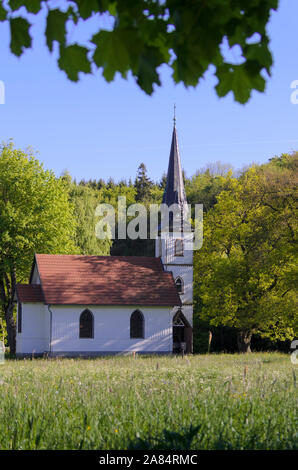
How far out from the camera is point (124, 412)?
8.39 m

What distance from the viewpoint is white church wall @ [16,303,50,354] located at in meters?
39.3

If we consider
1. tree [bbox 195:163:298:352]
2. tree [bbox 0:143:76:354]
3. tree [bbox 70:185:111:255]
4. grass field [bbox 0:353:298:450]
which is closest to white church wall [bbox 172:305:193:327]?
tree [bbox 195:163:298:352]

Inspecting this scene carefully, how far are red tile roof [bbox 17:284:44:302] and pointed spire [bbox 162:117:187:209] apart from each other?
1257 cm

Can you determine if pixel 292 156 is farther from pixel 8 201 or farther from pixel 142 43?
pixel 142 43

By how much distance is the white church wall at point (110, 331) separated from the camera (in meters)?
39.2

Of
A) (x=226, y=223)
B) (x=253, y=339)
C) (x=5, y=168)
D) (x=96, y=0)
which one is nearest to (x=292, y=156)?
(x=226, y=223)

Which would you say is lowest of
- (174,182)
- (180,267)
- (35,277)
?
(35,277)

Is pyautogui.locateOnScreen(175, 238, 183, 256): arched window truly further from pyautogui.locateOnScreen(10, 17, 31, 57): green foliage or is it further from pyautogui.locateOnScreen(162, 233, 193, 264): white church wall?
pyautogui.locateOnScreen(10, 17, 31, 57): green foliage

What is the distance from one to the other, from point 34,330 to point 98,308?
14.5 ft

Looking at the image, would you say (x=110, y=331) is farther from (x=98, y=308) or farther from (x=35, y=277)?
(x=35, y=277)

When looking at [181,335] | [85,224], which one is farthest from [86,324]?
[85,224]

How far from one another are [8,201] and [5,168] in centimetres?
274

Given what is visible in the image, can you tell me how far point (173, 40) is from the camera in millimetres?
4625

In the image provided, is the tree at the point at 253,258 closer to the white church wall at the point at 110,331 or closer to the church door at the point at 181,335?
the church door at the point at 181,335
